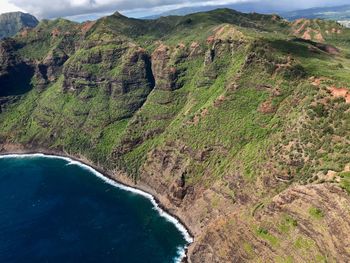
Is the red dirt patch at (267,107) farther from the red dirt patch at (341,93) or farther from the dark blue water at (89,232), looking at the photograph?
the dark blue water at (89,232)

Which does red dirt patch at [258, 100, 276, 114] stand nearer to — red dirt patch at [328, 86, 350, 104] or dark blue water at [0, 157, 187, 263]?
red dirt patch at [328, 86, 350, 104]

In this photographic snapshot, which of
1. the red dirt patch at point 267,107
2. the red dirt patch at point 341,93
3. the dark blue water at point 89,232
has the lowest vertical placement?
the dark blue water at point 89,232

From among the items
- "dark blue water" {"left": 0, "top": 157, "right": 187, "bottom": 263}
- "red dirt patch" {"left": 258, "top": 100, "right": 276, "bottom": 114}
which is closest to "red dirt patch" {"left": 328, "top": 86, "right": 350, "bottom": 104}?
"red dirt patch" {"left": 258, "top": 100, "right": 276, "bottom": 114}

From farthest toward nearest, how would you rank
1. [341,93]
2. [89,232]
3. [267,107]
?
[267,107] < [89,232] < [341,93]

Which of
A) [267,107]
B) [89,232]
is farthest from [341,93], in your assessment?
[89,232]

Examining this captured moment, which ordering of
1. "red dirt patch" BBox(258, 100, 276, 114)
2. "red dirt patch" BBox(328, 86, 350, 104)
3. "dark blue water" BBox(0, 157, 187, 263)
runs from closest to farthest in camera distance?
"red dirt patch" BBox(328, 86, 350, 104) → "dark blue water" BBox(0, 157, 187, 263) → "red dirt patch" BBox(258, 100, 276, 114)

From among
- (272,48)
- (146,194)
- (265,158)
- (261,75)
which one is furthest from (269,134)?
(146,194)

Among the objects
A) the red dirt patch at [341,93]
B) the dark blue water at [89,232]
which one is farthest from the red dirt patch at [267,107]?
the dark blue water at [89,232]

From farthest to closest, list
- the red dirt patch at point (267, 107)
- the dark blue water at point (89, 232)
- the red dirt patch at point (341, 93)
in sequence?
1. the red dirt patch at point (267, 107)
2. the dark blue water at point (89, 232)
3. the red dirt patch at point (341, 93)

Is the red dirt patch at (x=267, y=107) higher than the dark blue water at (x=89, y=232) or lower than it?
higher

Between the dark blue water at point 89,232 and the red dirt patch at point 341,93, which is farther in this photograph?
the dark blue water at point 89,232

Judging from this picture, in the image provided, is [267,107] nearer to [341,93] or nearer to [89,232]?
[341,93]
